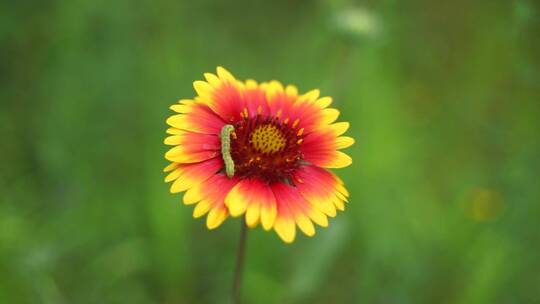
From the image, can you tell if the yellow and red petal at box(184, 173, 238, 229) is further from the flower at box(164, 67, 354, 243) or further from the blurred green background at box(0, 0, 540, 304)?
the blurred green background at box(0, 0, 540, 304)

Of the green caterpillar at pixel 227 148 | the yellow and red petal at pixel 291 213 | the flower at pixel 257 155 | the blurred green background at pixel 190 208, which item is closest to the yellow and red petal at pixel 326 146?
the flower at pixel 257 155

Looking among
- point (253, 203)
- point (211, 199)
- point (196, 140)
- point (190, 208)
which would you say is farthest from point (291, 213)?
point (190, 208)

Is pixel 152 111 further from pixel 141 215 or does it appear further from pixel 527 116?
pixel 527 116

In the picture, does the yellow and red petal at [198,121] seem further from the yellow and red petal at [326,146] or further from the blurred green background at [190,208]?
the blurred green background at [190,208]

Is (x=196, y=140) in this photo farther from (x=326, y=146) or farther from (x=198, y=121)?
(x=326, y=146)

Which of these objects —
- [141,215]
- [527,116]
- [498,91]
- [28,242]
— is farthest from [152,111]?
[498,91]

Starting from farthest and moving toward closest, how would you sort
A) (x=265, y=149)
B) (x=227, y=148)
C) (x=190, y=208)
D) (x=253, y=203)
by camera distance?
(x=190, y=208)
(x=265, y=149)
(x=227, y=148)
(x=253, y=203)
